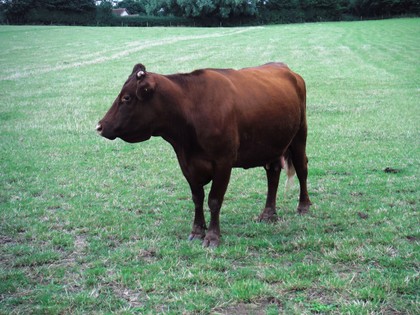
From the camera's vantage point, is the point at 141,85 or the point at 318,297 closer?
the point at 318,297

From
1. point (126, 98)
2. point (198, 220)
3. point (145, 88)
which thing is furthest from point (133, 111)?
point (198, 220)

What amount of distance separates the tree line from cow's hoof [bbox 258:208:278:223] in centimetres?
7316

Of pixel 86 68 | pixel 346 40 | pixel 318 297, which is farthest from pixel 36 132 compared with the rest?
pixel 346 40

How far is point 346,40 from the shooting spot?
146 ft

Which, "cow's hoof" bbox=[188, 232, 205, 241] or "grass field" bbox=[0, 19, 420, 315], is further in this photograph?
"cow's hoof" bbox=[188, 232, 205, 241]

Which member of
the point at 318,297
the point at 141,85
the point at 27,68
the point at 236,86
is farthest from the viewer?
the point at 27,68

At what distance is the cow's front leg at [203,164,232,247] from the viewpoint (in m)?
6.33

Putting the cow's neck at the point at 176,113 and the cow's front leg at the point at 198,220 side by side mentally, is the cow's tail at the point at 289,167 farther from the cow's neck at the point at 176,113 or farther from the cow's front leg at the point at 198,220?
the cow's neck at the point at 176,113

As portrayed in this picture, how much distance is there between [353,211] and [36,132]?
923 centimetres

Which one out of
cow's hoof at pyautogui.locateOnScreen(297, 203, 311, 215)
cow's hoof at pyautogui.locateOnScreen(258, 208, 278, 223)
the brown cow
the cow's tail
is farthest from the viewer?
the cow's tail

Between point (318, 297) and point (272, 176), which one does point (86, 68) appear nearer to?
point (272, 176)

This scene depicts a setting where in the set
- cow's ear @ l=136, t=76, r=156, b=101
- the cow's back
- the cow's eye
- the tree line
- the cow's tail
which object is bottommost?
the tree line

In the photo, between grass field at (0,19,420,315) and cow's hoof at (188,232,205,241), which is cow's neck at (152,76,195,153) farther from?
grass field at (0,19,420,315)

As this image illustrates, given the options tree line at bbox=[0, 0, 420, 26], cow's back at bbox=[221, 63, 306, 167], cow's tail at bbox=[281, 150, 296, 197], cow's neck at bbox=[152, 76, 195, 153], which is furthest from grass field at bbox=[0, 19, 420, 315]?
tree line at bbox=[0, 0, 420, 26]
